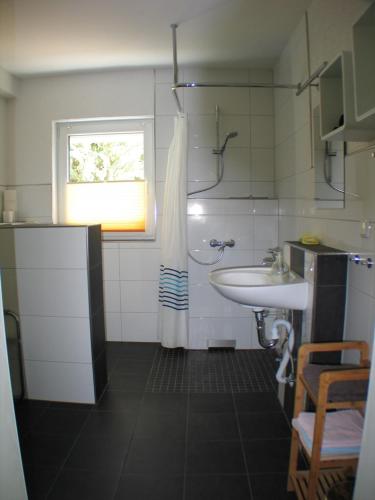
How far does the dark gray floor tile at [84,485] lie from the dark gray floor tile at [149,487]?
42 mm

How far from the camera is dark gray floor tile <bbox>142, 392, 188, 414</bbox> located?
1.93m

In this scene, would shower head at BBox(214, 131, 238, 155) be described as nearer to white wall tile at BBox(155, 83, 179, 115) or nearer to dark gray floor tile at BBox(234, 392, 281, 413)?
white wall tile at BBox(155, 83, 179, 115)

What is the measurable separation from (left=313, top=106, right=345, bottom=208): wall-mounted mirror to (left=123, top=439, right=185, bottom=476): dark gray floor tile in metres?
1.41

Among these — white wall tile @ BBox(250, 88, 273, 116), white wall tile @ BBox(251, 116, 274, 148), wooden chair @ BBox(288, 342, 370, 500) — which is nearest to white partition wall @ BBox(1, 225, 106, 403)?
wooden chair @ BBox(288, 342, 370, 500)

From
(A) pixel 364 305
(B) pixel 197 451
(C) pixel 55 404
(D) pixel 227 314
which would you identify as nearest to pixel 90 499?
(B) pixel 197 451

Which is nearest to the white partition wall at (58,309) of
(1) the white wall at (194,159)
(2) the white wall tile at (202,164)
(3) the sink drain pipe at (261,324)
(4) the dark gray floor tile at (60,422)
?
(4) the dark gray floor tile at (60,422)

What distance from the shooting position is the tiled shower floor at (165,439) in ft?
4.57

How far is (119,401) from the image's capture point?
2023 millimetres

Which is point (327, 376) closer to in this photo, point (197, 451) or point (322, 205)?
point (197, 451)

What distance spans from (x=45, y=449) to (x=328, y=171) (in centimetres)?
200

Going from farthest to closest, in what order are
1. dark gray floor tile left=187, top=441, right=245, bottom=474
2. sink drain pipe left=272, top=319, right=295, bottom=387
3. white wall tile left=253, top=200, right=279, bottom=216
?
white wall tile left=253, top=200, right=279, bottom=216, sink drain pipe left=272, top=319, right=295, bottom=387, dark gray floor tile left=187, top=441, right=245, bottom=474

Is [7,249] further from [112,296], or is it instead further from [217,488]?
[217,488]

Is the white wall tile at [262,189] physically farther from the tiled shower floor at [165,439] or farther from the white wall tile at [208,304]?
the tiled shower floor at [165,439]

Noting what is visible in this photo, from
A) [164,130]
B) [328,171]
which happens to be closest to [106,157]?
[164,130]
